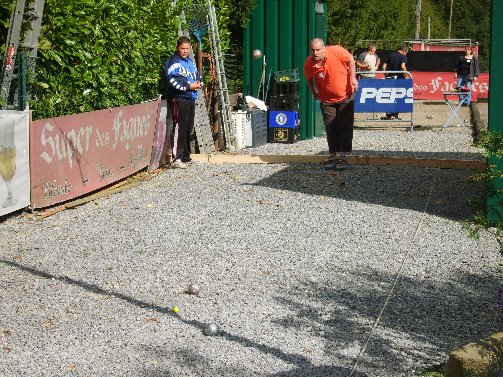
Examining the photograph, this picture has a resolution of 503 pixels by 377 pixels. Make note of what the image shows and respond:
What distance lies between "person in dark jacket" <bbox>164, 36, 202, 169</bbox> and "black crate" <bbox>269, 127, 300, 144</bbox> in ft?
13.5

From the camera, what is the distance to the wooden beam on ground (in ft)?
48.5

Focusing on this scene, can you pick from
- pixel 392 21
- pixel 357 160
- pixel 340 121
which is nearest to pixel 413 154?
pixel 357 160

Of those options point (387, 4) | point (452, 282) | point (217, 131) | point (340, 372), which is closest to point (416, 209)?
point (452, 282)

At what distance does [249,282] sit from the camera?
839 cm

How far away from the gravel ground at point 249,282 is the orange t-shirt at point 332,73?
5.47 feet

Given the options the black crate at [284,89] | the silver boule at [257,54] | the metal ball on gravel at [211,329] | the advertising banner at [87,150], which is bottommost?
the metal ball on gravel at [211,329]

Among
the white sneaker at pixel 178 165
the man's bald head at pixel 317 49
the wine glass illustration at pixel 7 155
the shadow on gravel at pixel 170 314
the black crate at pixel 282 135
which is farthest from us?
the black crate at pixel 282 135

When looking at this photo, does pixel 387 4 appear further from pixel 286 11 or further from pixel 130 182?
pixel 130 182

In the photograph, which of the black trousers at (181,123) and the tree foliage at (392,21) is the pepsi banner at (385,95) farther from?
the black trousers at (181,123)

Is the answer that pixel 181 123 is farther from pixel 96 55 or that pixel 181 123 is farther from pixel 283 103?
pixel 283 103

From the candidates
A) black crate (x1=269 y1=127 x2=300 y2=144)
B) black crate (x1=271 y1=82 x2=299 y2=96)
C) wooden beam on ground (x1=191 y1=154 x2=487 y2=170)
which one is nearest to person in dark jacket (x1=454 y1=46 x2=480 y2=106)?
black crate (x1=271 y1=82 x2=299 y2=96)

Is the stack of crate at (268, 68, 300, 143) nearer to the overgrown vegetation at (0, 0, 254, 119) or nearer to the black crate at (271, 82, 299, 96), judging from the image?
the black crate at (271, 82, 299, 96)

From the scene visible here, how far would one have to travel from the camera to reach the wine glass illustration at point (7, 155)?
35.1 ft

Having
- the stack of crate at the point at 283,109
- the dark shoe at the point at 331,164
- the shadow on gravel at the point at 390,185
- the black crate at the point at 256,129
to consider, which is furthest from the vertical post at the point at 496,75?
the stack of crate at the point at 283,109
